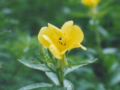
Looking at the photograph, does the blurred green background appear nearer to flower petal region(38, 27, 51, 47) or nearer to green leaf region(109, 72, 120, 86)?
green leaf region(109, 72, 120, 86)

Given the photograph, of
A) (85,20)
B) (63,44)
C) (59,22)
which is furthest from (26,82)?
(85,20)

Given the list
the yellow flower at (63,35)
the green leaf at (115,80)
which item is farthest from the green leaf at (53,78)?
the green leaf at (115,80)

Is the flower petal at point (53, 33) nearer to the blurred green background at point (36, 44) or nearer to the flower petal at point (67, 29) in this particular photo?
the flower petal at point (67, 29)

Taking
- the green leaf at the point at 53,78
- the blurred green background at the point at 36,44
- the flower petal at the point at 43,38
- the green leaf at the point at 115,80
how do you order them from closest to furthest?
1. the flower petal at the point at 43,38
2. the green leaf at the point at 53,78
3. the blurred green background at the point at 36,44
4. the green leaf at the point at 115,80

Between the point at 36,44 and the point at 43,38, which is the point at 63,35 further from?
the point at 36,44

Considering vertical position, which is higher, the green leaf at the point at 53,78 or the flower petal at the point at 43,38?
the flower petal at the point at 43,38

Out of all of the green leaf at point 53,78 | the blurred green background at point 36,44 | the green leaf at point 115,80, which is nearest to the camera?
the green leaf at point 53,78

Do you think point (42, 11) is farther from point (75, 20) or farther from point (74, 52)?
point (74, 52)

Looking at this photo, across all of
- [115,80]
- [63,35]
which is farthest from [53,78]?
[115,80]
